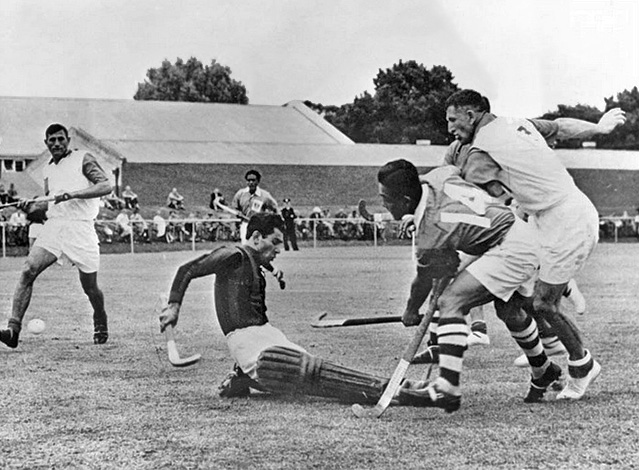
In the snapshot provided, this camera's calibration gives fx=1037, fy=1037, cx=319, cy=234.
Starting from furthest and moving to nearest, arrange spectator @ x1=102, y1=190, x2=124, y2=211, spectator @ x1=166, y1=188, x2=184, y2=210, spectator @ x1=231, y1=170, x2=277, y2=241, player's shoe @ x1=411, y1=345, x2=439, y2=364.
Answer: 1. spectator @ x1=102, y1=190, x2=124, y2=211
2. spectator @ x1=166, y1=188, x2=184, y2=210
3. spectator @ x1=231, y1=170, x2=277, y2=241
4. player's shoe @ x1=411, y1=345, x2=439, y2=364

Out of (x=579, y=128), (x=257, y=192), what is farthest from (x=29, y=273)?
(x=579, y=128)

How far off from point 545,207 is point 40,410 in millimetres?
2488

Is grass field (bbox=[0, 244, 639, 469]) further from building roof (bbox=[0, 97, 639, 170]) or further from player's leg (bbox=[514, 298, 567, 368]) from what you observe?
building roof (bbox=[0, 97, 639, 170])

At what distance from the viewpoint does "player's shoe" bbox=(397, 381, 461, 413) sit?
13.9 feet

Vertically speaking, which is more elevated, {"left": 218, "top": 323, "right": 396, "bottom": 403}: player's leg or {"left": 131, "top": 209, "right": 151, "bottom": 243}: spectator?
{"left": 131, "top": 209, "right": 151, "bottom": 243}: spectator

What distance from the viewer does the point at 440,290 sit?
16.6ft

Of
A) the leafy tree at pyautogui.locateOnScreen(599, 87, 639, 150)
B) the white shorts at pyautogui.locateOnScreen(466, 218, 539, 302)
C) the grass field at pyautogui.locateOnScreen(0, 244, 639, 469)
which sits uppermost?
the leafy tree at pyautogui.locateOnScreen(599, 87, 639, 150)

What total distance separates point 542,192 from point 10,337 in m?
3.59

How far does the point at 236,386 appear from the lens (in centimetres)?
495

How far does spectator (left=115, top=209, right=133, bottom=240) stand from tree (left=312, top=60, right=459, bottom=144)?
5537 mm

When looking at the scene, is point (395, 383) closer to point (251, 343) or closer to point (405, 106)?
point (251, 343)

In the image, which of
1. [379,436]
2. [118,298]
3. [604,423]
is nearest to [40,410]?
[379,436]

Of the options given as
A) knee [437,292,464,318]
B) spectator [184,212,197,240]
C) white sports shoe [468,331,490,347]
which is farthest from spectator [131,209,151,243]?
knee [437,292,464,318]

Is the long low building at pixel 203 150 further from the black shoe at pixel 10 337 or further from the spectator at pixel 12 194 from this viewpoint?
the black shoe at pixel 10 337
